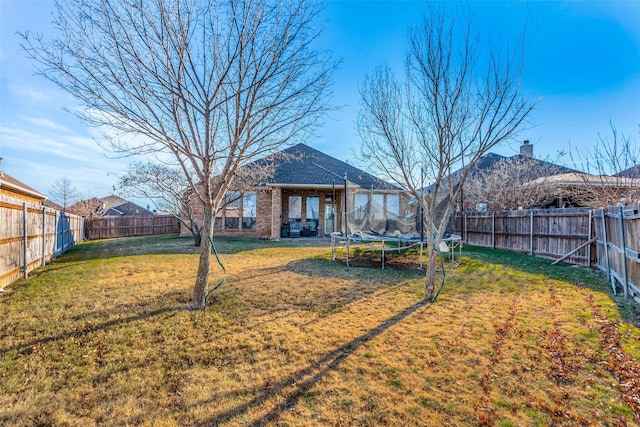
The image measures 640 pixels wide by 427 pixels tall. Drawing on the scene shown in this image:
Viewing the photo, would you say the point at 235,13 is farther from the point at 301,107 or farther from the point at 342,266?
the point at 342,266

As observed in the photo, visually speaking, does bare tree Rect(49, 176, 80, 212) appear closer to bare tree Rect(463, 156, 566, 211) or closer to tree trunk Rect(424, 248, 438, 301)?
tree trunk Rect(424, 248, 438, 301)

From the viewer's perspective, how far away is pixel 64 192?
23.4 m

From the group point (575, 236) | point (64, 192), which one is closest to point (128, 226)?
point (64, 192)

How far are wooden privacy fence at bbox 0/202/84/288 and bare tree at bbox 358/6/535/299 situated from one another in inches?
281

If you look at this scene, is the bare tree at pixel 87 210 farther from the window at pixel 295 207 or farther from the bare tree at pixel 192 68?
the bare tree at pixel 192 68

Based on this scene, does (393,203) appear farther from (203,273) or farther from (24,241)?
(24,241)

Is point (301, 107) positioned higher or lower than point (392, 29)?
lower

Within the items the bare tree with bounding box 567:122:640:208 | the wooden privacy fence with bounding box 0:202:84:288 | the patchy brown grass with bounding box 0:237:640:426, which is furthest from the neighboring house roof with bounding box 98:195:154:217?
the bare tree with bounding box 567:122:640:208

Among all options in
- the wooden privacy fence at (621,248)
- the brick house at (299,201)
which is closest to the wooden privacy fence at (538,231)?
the wooden privacy fence at (621,248)

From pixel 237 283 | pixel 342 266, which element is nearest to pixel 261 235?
pixel 342 266

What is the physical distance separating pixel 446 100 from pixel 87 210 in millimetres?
23951

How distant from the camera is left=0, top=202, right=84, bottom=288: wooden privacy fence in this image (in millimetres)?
5207

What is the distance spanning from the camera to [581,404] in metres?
2.25

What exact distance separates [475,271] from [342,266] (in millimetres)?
3379
